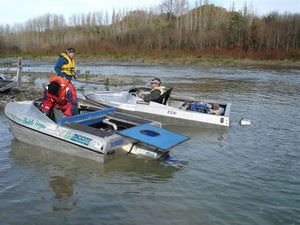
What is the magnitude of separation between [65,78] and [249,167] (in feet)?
15.1

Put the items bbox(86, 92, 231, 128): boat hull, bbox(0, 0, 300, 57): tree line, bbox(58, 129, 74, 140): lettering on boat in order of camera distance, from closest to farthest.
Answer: bbox(58, 129, 74, 140): lettering on boat → bbox(86, 92, 231, 128): boat hull → bbox(0, 0, 300, 57): tree line

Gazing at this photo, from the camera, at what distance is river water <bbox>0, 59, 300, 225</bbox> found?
4695mm

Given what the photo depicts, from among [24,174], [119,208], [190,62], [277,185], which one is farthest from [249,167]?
[190,62]

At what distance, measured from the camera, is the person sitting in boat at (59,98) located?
7.38 meters

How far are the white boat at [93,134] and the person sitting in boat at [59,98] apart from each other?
399 millimetres

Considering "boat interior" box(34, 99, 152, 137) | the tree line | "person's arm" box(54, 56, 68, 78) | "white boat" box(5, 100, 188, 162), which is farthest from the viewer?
the tree line

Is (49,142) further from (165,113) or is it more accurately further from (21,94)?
(21,94)

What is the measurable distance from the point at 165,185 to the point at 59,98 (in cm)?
340

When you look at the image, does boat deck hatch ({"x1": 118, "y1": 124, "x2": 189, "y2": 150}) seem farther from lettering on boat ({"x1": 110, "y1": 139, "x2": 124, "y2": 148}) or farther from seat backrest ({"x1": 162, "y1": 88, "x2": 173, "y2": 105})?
seat backrest ({"x1": 162, "y1": 88, "x2": 173, "y2": 105})

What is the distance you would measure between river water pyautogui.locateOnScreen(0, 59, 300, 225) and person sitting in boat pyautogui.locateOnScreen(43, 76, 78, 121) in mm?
1026

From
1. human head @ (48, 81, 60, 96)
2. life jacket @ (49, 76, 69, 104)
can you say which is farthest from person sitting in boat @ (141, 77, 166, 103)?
human head @ (48, 81, 60, 96)

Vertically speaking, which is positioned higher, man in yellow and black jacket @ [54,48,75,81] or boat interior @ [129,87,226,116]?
man in yellow and black jacket @ [54,48,75,81]

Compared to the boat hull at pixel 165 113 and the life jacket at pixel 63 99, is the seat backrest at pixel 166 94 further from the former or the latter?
the life jacket at pixel 63 99

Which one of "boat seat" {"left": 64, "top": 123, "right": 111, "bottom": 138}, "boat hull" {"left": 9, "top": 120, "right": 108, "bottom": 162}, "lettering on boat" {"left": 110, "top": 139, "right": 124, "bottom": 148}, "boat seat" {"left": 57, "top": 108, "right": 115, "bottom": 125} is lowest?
"boat hull" {"left": 9, "top": 120, "right": 108, "bottom": 162}
